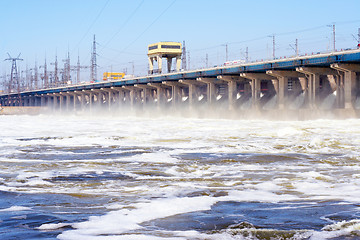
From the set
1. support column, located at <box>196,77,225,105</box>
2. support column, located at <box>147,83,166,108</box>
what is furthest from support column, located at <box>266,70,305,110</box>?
support column, located at <box>147,83,166,108</box>

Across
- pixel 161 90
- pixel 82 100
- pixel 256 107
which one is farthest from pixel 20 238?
pixel 82 100

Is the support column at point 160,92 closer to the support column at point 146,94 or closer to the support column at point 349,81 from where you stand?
the support column at point 146,94

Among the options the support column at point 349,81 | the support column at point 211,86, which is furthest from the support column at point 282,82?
the support column at point 211,86

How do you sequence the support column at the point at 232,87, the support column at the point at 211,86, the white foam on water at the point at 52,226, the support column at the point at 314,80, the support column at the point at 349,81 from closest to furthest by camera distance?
1. the white foam on water at the point at 52,226
2. the support column at the point at 349,81
3. the support column at the point at 314,80
4. the support column at the point at 232,87
5. the support column at the point at 211,86

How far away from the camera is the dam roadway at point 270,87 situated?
59.1 metres

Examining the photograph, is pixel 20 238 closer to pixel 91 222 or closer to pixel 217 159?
pixel 91 222

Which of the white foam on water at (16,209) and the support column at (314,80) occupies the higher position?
the support column at (314,80)

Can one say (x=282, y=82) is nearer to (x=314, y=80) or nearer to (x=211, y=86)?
(x=314, y=80)

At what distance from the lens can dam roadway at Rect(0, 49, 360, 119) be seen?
194ft

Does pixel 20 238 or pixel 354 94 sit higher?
pixel 354 94

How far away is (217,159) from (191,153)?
2612 millimetres

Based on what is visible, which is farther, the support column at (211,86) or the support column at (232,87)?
the support column at (211,86)

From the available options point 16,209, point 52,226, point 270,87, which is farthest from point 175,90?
point 52,226

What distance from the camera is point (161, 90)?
108 m
